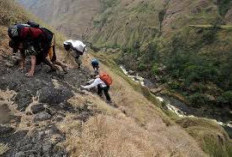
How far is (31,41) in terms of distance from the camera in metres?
15.0

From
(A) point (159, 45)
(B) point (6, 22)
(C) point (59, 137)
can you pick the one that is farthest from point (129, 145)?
(A) point (159, 45)

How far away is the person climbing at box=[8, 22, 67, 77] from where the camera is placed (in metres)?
14.8

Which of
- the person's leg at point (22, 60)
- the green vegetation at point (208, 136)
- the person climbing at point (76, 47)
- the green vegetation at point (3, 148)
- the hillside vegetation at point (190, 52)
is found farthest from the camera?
the hillside vegetation at point (190, 52)

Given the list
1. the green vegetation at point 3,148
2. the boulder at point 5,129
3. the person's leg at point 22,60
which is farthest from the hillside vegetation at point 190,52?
the green vegetation at point 3,148

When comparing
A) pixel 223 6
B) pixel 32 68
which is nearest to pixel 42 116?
pixel 32 68

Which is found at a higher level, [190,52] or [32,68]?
[32,68]

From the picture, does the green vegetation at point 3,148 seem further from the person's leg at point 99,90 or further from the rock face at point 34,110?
the person's leg at point 99,90

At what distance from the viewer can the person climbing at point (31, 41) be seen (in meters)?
14.8

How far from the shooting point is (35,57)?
1531cm

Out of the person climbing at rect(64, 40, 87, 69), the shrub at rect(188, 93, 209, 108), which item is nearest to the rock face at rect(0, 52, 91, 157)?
the person climbing at rect(64, 40, 87, 69)

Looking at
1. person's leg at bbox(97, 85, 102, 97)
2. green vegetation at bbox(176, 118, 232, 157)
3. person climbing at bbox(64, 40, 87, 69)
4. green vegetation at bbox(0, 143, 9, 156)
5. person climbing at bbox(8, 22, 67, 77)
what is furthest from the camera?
green vegetation at bbox(176, 118, 232, 157)

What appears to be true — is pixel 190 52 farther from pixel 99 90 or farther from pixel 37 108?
pixel 37 108

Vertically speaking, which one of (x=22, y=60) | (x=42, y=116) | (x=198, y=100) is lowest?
(x=198, y=100)

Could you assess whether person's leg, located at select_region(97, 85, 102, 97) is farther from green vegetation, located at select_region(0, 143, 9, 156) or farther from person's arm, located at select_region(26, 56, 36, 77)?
green vegetation, located at select_region(0, 143, 9, 156)
